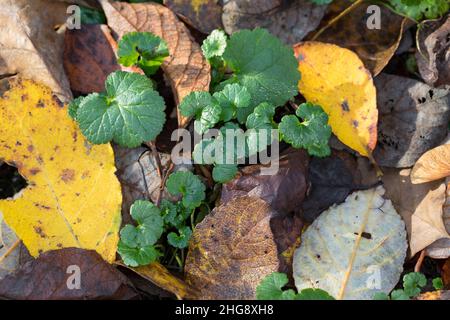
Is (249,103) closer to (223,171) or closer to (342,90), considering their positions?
(223,171)

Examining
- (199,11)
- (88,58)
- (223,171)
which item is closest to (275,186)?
(223,171)

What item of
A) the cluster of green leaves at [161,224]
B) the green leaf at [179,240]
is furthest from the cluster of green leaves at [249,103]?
the green leaf at [179,240]

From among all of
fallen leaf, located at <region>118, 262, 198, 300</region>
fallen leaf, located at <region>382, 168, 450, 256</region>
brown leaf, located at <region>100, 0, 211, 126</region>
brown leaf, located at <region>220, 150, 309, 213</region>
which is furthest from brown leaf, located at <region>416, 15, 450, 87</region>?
fallen leaf, located at <region>118, 262, 198, 300</region>

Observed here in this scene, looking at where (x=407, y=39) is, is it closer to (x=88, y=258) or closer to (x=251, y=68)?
(x=251, y=68)

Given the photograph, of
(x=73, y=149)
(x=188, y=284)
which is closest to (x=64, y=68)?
(x=73, y=149)

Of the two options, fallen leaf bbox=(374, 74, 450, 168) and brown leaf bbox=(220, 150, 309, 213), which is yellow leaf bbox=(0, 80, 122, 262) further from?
fallen leaf bbox=(374, 74, 450, 168)

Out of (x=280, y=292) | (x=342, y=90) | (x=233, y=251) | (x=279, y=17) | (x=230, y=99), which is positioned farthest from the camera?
(x=279, y=17)

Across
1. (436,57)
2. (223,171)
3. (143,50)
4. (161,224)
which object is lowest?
(161,224)
